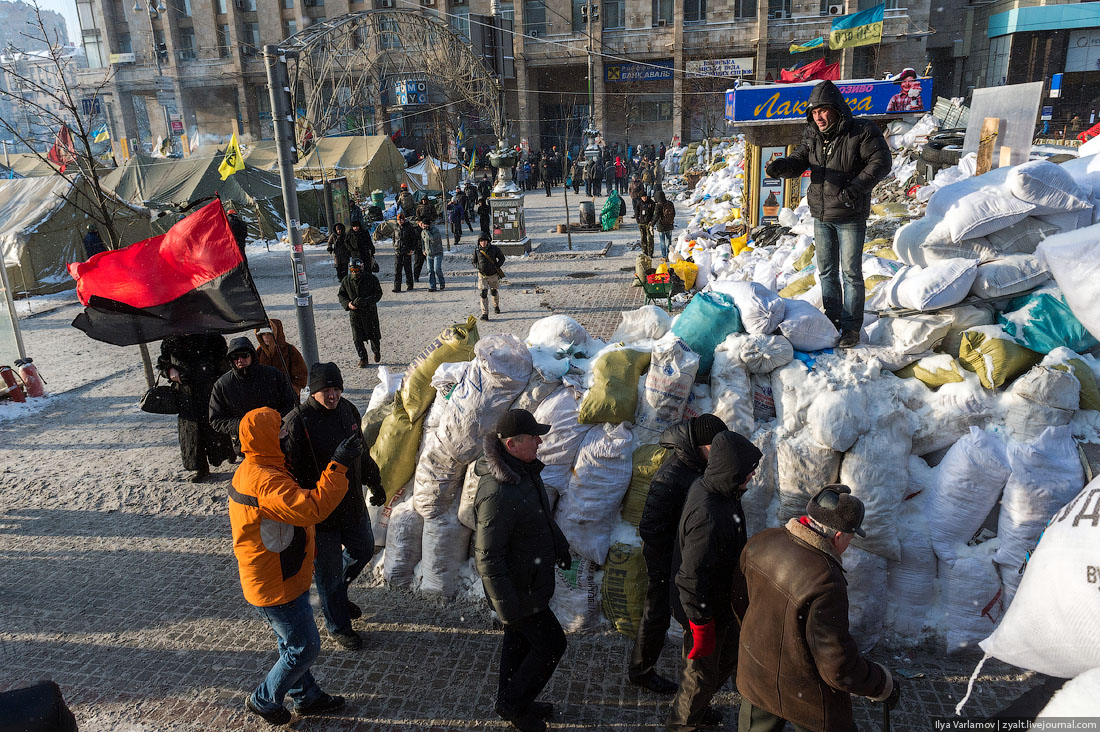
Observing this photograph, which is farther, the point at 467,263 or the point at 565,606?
the point at 467,263

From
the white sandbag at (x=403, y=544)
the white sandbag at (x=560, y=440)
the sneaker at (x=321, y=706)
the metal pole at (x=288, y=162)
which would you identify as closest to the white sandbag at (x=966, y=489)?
the white sandbag at (x=560, y=440)

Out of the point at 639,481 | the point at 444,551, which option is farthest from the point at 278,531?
the point at 639,481

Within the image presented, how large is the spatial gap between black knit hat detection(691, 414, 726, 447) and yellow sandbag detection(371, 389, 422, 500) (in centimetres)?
204

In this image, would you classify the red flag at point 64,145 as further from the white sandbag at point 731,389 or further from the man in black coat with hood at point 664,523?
the man in black coat with hood at point 664,523

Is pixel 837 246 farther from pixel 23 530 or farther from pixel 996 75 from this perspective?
pixel 996 75

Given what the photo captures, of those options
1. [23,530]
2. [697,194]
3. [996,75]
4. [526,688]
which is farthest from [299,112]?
[526,688]

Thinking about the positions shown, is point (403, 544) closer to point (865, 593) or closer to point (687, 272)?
point (865, 593)

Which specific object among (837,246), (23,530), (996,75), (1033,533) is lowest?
(23,530)

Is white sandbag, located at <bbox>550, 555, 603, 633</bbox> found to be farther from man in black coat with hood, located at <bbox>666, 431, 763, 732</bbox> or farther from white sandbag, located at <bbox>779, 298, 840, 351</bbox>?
white sandbag, located at <bbox>779, 298, 840, 351</bbox>

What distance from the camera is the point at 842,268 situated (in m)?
4.88

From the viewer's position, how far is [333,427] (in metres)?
3.79

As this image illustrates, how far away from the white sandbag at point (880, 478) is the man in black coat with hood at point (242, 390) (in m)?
3.75

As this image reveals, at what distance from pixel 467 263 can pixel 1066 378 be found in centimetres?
1303

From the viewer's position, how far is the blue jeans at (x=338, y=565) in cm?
374
